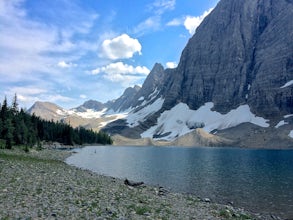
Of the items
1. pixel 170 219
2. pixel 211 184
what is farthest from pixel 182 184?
pixel 170 219

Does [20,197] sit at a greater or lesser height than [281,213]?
greater

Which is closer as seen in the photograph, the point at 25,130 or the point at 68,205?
the point at 68,205

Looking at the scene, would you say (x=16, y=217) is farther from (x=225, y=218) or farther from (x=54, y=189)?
(x=225, y=218)

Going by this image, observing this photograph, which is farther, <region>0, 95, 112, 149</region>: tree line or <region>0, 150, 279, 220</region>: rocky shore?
<region>0, 95, 112, 149</region>: tree line

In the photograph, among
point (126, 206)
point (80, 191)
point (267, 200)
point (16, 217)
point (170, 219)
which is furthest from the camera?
point (267, 200)

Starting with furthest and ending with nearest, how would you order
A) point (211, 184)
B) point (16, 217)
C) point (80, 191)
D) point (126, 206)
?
1. point (211, 184)
2. point (80, 191)
3. point (126, 206)
4. point (16, 217)

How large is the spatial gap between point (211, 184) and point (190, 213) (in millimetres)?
29554

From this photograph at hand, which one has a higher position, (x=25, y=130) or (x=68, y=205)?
(x=25, y=130)

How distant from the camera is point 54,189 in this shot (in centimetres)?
2884

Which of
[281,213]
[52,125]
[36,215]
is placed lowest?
[281,213]

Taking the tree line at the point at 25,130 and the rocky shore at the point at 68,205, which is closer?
the rocky shore at the point at 68,205

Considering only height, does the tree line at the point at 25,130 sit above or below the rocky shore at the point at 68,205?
above

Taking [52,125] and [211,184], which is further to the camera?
[52,125]

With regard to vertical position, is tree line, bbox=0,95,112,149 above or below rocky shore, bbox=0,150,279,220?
above
